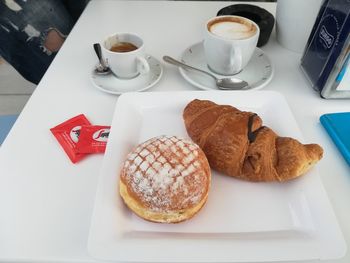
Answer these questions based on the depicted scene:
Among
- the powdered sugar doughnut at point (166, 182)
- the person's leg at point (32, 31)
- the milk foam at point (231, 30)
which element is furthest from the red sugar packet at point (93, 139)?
the person's leg at point (32, 31)

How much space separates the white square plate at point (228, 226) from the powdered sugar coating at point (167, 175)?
32 millimetres

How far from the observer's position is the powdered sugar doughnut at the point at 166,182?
437 millimetres

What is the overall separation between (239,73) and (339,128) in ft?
0.80

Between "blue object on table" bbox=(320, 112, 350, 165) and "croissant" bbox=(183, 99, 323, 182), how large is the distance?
0.28ft

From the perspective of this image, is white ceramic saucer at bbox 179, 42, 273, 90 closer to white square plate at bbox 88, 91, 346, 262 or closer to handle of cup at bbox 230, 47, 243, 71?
handle of cup at bbox 230, 47, 243, 71

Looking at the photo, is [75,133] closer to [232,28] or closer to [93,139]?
[93,139]

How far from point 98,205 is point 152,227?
8cm

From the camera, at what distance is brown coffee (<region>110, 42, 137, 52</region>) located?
29.3 inches

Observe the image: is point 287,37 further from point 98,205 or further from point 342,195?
point 98,205

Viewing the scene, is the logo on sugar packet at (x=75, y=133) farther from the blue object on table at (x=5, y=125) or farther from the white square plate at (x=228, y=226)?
the blue object on table at (x=5, y=125)

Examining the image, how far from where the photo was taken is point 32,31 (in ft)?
3.43

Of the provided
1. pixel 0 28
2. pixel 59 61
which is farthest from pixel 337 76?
pixel 0 28

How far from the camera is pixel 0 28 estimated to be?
1040mm

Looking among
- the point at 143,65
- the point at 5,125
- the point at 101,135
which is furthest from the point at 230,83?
the point at 5,125
